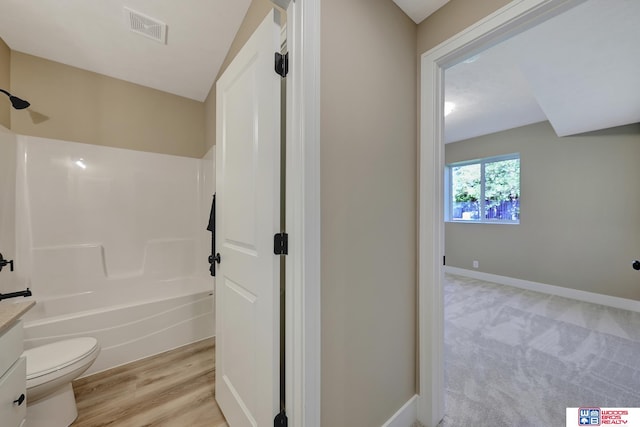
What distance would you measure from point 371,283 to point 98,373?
88.8 inches

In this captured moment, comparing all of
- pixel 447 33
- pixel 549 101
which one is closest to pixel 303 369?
pixel 447 33

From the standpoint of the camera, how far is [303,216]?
0.93 meters

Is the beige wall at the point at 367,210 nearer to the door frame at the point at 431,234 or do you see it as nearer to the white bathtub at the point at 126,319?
the door frame at the point at 431,234

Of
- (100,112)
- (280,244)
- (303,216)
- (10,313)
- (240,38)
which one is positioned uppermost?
(240,38)

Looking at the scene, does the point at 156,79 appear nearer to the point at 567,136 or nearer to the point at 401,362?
the point at 401,362

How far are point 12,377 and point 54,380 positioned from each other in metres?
0.60

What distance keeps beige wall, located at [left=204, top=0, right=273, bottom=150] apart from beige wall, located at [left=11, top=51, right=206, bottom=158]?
199 millimetres

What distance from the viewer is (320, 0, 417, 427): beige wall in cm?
104

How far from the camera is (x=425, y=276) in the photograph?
141cm

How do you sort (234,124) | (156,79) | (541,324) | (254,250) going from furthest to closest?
1. (541,324)
2. (156,79)
3. (234,124)
4. (254,250)

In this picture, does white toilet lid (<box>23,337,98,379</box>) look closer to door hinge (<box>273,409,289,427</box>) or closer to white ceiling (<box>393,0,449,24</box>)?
door hinge (<box>273,409,289,427</box>)

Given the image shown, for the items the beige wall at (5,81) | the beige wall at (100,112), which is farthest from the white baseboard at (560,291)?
the beige wall at (5,81)

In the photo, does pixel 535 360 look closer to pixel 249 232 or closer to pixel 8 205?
pixel 249 232

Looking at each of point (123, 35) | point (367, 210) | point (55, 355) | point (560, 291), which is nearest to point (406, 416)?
point (367, 210)
